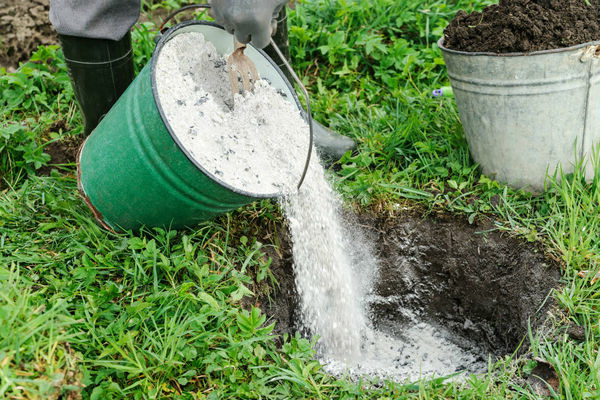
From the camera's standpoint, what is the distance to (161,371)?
1.67 metres

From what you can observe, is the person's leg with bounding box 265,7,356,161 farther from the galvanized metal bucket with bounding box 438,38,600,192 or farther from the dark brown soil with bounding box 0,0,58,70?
the dark brown soil with bounding box 0,0,58,70

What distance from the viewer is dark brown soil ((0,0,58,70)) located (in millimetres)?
3059

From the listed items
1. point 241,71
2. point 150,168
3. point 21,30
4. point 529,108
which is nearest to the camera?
point 150,168

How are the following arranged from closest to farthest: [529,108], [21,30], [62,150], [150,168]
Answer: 1. [150,168]
2. [529,108]
3. [62,150]
4. [21,30]

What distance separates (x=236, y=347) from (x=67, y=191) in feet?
3.49

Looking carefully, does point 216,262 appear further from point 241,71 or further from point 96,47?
point 96,47

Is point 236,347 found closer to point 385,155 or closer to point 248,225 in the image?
point 248,225

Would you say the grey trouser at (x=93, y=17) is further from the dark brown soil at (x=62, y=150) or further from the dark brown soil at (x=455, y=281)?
the dark brown soil at (x=455, y=281)

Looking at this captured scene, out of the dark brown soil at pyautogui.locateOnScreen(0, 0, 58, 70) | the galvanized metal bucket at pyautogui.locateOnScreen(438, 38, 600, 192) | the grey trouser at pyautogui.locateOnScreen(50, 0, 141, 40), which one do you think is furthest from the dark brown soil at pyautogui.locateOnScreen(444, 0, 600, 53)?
the dark brown soil at pyautogui.locateOnScreen(0, 0, 58, 70)

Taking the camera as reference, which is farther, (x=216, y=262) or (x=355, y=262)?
(x=355, y=262)

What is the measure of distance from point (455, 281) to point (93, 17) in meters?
1.76

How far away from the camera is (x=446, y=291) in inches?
96.5

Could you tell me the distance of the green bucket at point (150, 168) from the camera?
172cm

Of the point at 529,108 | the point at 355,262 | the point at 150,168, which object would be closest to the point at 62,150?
the point at 150,168
